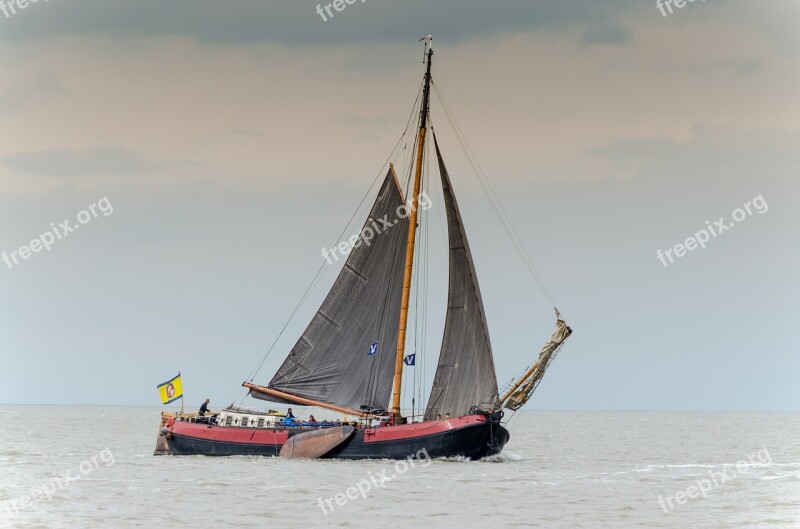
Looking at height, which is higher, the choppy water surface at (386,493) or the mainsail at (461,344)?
the mainsail at (461,344)

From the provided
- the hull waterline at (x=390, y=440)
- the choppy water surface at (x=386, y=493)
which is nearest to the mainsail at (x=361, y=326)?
the hull waterline at (x=390, y=440)

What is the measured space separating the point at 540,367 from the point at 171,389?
19.8 m

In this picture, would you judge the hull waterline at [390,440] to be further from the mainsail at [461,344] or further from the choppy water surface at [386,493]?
the mainsail at [461,344]

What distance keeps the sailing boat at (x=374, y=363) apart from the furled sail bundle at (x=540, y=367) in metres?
0.05

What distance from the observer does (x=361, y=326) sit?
6306 centimetres

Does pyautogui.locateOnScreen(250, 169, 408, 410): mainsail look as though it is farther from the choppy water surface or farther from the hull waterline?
the choppy water surface

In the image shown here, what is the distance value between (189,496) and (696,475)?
94.9ft

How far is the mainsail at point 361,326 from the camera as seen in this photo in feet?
206

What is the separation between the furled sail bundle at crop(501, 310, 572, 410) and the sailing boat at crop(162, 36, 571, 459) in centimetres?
5

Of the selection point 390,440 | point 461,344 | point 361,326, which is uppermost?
point 361,326

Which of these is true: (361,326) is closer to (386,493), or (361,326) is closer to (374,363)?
(374,363)

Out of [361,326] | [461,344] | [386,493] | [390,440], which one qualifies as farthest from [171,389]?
[386,493]

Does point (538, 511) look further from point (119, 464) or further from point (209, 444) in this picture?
point (119, 464)

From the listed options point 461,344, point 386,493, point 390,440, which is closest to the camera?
point 386,493
